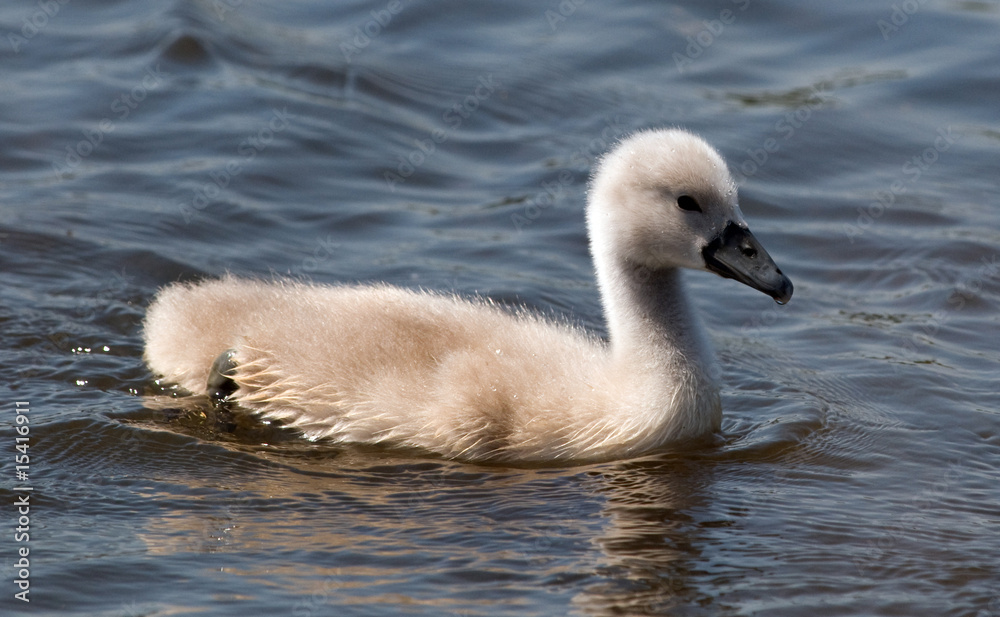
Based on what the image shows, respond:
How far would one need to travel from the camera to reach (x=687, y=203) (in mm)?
5746

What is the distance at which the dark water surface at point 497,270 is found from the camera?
482 cm

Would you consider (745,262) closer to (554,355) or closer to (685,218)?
(685,218)

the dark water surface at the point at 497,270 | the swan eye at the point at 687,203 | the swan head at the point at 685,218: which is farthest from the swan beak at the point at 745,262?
the dark water surface at the point at 497,270

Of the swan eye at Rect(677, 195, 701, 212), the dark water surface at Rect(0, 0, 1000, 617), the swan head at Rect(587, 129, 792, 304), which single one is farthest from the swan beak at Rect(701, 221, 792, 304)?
the dark water surface at Rect(0, 0, 1000, 617)

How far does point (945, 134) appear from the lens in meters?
9.95

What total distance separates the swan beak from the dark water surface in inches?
31.2

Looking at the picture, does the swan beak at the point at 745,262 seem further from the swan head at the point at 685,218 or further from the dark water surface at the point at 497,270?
the dark water surface at the point at 497,270

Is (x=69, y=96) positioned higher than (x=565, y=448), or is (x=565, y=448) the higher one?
(x=69, y=96)

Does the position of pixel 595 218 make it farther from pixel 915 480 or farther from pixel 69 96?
pixel 69 96

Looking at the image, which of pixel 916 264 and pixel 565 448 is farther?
pixel 916 264

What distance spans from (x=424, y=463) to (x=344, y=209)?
355 cm

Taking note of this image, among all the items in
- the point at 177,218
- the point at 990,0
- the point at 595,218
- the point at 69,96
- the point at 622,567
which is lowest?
the point at 622,567

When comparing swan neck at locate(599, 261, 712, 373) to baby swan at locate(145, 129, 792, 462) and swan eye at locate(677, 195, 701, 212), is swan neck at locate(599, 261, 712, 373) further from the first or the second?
swan eye at locate(677, 195, 701, 212)

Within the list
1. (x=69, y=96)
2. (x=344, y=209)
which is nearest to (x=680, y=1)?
(x=344, y=209)
